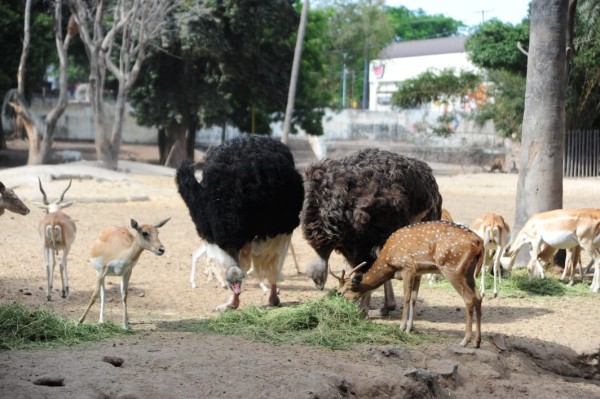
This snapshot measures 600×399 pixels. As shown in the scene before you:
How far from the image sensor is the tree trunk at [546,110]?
1350 cm

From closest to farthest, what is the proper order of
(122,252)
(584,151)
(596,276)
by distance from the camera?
(122,252)
(596,276)
(584,151)

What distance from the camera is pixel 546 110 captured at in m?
13.5

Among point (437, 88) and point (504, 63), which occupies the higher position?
point (504, 63)

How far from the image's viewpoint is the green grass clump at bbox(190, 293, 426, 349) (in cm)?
864

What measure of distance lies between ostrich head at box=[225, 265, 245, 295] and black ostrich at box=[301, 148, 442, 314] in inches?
29.3

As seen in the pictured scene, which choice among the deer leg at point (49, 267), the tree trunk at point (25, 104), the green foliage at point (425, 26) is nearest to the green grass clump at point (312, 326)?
the deer leg at point (49, 267)

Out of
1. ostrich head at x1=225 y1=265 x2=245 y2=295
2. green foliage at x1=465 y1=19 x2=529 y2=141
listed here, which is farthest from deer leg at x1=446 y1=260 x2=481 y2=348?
green foliage at x1=465 y1=19 x2=529 y2=141

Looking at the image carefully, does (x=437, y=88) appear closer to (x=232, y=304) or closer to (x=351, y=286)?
(x=232, y=304)

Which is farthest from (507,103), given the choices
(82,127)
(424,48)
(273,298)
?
(424,48)

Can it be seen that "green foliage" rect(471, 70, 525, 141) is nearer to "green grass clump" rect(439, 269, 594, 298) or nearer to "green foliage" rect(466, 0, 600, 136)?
"green foliage" rect(466, 0, 600, 136)

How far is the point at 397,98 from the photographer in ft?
167

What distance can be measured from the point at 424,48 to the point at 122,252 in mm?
70751

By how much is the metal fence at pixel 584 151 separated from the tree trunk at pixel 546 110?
21.7m

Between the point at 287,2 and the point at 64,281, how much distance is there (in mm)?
25803
